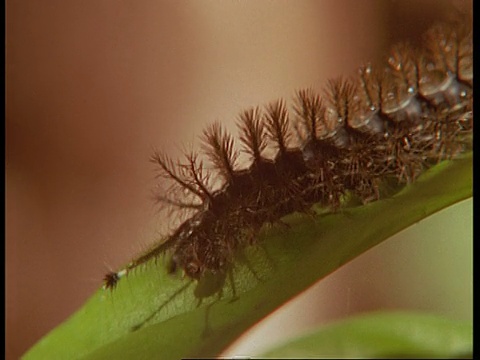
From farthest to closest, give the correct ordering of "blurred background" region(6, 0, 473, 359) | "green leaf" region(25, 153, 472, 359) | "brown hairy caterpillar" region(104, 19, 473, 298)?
1. "blurred background" region(6, 0, 473, 359)
2. "brown hairy caterpillar" region(104, 19, 473, 298)
3. "green leaf" region(25, 153, 472, 359)

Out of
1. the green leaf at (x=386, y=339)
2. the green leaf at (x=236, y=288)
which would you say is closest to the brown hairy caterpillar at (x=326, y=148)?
the green leaf at (x=236, y=288)

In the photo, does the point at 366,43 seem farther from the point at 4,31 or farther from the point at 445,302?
the point at 4,31

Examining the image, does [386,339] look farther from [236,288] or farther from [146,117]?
[146,117]

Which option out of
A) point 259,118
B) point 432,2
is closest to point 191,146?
point 259,118

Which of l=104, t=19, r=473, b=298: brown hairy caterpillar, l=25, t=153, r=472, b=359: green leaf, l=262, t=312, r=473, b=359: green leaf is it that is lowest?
l=262, t=312, r=473, b=359: green leaf

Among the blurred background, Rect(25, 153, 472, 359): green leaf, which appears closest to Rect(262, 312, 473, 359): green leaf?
the blurred background

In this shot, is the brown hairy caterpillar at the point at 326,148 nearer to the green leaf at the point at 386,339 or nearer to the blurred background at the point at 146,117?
the blurred background at the point at 146,117

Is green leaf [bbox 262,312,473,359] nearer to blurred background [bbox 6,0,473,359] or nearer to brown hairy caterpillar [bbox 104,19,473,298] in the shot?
blurred background [bbox 6,0,473,359]
